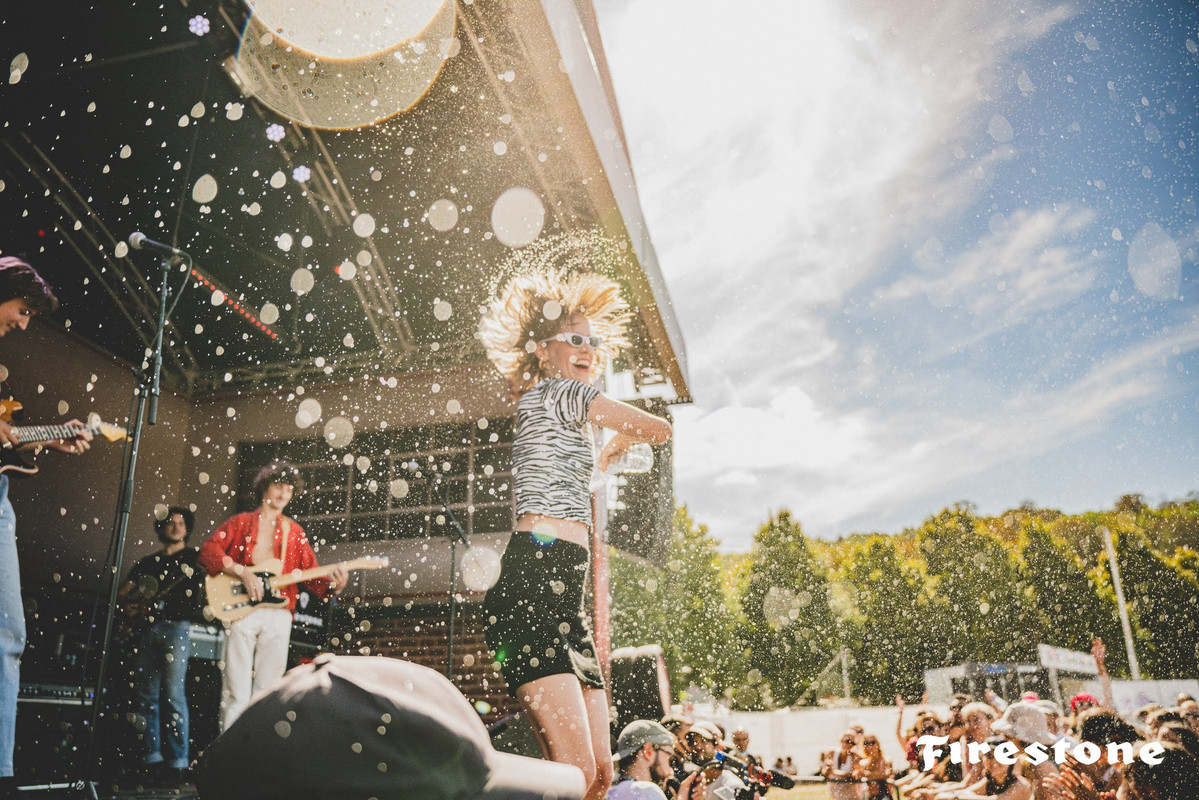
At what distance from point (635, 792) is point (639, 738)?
0.54m

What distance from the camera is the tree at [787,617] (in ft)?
125

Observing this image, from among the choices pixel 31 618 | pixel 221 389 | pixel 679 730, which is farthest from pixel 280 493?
pixel 221 389

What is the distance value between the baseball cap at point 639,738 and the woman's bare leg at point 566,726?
7.50ft

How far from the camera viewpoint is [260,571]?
16.9 feet

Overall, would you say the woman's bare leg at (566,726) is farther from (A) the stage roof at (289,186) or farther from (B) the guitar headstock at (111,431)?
(B) the guitar headstock at (111,431)

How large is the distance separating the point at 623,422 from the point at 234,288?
9.21 m

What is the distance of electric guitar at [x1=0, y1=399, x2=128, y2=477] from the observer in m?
2.87

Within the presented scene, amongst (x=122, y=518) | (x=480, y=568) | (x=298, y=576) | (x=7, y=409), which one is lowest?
(x=298, y=576)

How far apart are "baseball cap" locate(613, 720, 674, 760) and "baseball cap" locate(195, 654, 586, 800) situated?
3541 mm

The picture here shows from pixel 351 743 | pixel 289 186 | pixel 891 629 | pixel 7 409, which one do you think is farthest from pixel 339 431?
pixel 891 629

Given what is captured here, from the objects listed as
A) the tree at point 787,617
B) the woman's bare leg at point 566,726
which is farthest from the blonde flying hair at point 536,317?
the tree at point 787,617

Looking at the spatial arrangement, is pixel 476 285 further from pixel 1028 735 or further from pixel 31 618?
pixel 1028 735

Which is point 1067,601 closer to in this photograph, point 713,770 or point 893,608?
point 893,608

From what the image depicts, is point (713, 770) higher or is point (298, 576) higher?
point (298, 576)
